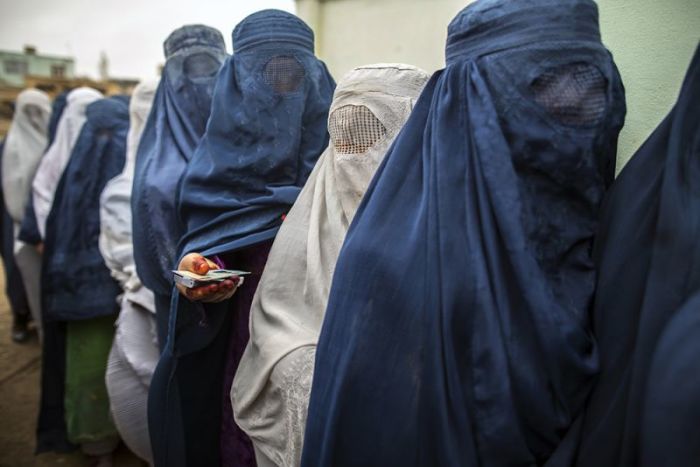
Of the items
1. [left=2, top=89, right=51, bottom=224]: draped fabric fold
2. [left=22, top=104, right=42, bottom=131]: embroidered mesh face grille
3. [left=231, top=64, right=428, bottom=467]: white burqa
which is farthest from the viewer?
[left=22, top=104, right=42, bottom=131]: embroidered mesh face grille

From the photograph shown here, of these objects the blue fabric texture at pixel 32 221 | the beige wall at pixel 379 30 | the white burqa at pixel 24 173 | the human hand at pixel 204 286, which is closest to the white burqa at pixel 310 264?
the human hand at pixel 204 286

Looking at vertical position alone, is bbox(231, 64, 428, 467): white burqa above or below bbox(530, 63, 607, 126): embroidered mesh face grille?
below

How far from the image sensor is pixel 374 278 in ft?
3.01

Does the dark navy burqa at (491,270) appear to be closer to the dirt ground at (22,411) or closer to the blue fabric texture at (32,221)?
the dirt ground at (22,411)

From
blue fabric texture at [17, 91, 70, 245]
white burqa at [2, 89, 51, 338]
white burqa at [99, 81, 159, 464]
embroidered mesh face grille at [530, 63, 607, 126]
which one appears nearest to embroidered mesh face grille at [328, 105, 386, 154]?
embroidered mesh face grille at [530, 63, 607, 126]

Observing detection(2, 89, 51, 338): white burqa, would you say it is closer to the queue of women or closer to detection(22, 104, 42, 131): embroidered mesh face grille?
detection(22, 104, 42, 131): embroidered mesh face grille

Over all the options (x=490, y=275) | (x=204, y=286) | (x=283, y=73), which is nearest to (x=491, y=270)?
(x=490, y=275)

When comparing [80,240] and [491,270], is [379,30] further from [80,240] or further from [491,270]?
[491,270]

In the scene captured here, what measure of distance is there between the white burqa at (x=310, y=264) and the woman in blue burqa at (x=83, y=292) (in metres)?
1.50

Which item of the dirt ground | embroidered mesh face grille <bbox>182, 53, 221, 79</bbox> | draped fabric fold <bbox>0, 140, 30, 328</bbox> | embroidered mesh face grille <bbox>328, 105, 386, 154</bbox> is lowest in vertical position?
the dirt ground

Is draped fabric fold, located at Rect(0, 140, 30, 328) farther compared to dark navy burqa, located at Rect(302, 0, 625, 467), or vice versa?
draped fabric fold, located at Rect(0, 140, 30, 328)

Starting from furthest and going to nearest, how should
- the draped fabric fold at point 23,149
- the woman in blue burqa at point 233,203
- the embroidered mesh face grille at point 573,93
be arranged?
the draped fabric fold at point 23,149, the woman in blue burqa at point 233,203, the embroidered mesh face grille at point 573,93

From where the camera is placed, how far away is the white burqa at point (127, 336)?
7.00ft

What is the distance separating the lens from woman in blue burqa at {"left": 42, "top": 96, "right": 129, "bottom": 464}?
2.42 metres
